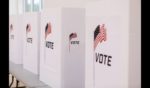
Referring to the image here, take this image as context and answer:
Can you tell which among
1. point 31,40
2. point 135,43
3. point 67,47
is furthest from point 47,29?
point 135,43

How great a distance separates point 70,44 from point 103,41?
0.47 meters

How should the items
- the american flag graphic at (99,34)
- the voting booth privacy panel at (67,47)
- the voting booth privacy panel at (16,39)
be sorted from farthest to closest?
the voting booth privacy panel at (16,39) → the voting booth privacy panel at (67,47) → the american flag graphic at (99,34)

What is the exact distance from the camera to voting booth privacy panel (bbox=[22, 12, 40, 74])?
1.97 meters

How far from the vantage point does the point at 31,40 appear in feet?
6.84

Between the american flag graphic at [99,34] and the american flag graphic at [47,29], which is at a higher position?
the american flag graphic at [47,29]

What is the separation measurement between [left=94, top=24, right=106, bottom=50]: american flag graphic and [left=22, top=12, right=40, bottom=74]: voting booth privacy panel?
0.92 metres

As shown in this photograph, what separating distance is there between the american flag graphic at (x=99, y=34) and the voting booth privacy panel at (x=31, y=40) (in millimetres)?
920

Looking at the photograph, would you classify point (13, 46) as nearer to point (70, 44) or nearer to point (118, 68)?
point (70, 44)

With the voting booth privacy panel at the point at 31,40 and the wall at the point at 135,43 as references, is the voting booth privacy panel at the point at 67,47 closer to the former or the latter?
the voting booth privacy panel at the point at 31,40

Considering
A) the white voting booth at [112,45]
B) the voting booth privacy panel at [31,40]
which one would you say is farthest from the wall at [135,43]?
the voting booth privacy panel at [31,40]

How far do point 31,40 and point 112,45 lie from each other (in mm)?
1226

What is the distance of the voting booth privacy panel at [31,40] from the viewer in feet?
6.47

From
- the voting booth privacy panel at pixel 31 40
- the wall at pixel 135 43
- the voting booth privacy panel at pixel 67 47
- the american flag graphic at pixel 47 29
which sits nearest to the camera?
the wall at pixel 135 43
